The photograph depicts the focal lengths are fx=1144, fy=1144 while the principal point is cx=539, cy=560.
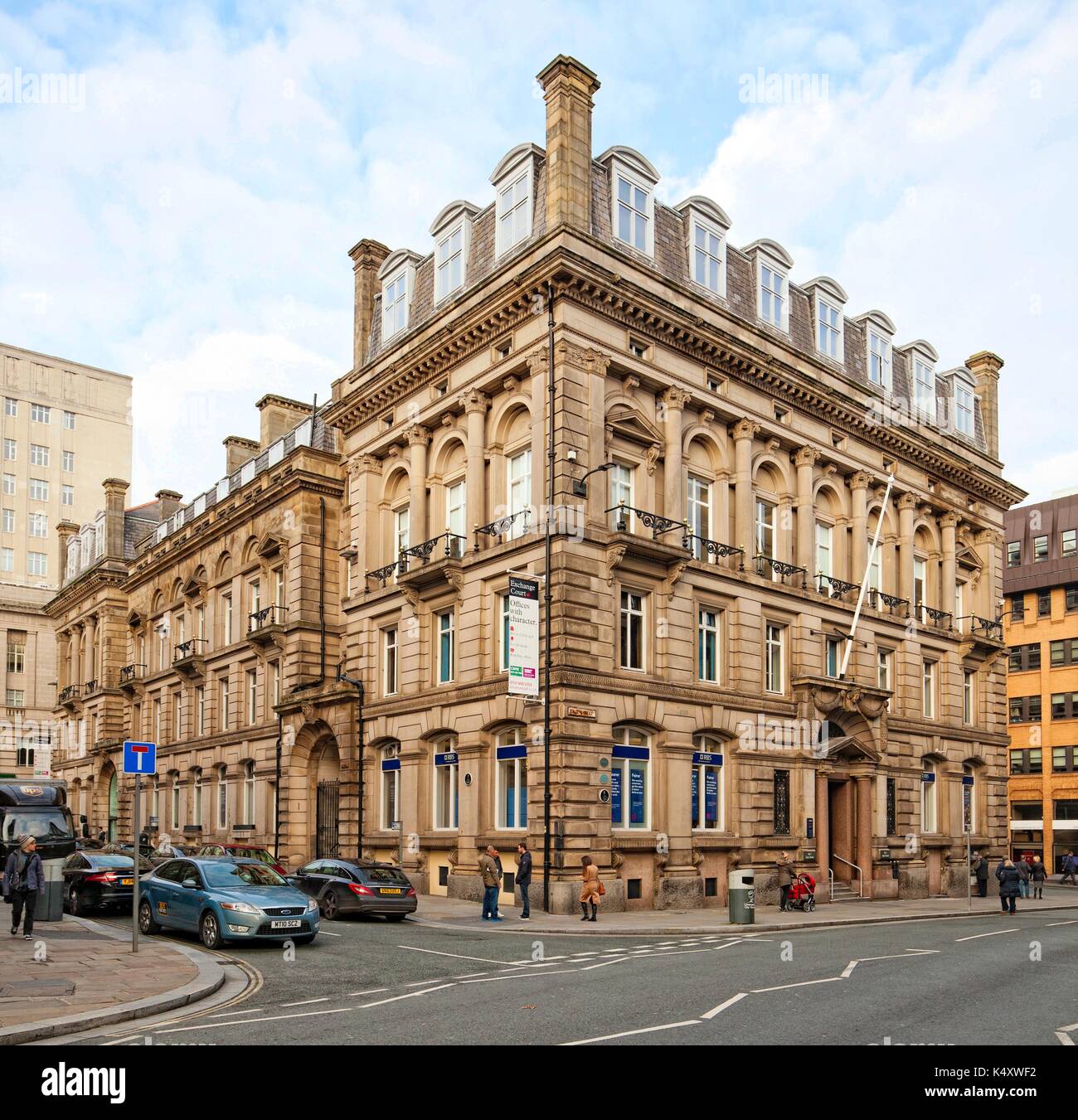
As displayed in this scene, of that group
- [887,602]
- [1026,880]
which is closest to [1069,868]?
[1026,880]

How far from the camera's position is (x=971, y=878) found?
46312 millimetres

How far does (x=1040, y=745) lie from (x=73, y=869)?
64178 mm

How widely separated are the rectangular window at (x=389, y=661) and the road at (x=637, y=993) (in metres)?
14.7

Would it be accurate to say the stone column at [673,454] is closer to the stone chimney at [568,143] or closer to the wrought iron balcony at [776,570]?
the wrought iron balcony at [776,570]

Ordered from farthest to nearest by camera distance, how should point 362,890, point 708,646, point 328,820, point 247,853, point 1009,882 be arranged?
point 328,820, point 708,646, point 1009,882, point 247,853, point 362,890

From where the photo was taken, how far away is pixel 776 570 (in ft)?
124

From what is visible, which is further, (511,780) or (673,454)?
(673,454)

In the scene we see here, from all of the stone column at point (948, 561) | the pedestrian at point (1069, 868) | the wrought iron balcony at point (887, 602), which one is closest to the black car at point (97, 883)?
the wrought iron balcony at point (887, 602)

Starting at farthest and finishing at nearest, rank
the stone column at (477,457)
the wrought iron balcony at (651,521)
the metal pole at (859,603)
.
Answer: the metal pole at (859,603), the stone column at (477,457), the wrought iron balcony at (651,521)

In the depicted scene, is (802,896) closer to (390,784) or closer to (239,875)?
(390,784)

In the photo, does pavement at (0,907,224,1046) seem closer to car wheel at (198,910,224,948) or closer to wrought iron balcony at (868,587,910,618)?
car wheel at (198,910,224,948)

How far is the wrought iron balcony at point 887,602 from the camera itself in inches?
1661

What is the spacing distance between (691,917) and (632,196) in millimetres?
Answer: 20938
